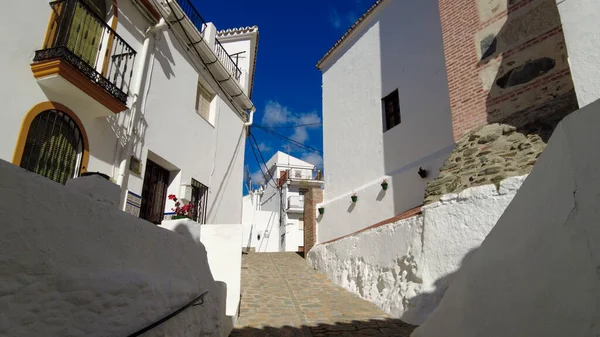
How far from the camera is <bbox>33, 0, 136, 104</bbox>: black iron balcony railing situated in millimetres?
5453

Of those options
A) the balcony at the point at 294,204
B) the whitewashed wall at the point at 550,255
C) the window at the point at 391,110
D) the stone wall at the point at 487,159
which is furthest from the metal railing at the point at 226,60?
the balcony at the point at 294,204

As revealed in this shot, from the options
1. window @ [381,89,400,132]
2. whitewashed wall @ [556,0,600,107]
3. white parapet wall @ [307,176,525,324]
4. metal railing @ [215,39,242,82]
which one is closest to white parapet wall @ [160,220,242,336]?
white parapet wall @ [307,176,525,324]

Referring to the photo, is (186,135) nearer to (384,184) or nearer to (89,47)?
(89,47)

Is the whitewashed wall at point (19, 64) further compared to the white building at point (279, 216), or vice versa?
the white building at point (279, 216)

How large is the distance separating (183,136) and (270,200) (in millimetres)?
20739

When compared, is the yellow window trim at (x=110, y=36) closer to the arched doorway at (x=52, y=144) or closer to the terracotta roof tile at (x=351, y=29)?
the arched doorway at (x=52, y=144)

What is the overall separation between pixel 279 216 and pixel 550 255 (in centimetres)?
2352

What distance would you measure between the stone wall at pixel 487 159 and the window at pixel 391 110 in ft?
11.7

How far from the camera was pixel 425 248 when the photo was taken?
592cm

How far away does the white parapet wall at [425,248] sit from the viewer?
17.3 ft

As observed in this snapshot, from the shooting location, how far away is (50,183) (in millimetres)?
2260

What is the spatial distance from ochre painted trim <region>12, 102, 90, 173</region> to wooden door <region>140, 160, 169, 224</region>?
1.86 metres

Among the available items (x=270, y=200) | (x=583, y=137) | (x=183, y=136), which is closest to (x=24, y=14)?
(x=183, y=136)

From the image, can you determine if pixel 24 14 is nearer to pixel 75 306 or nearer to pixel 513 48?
pixel 75 306
